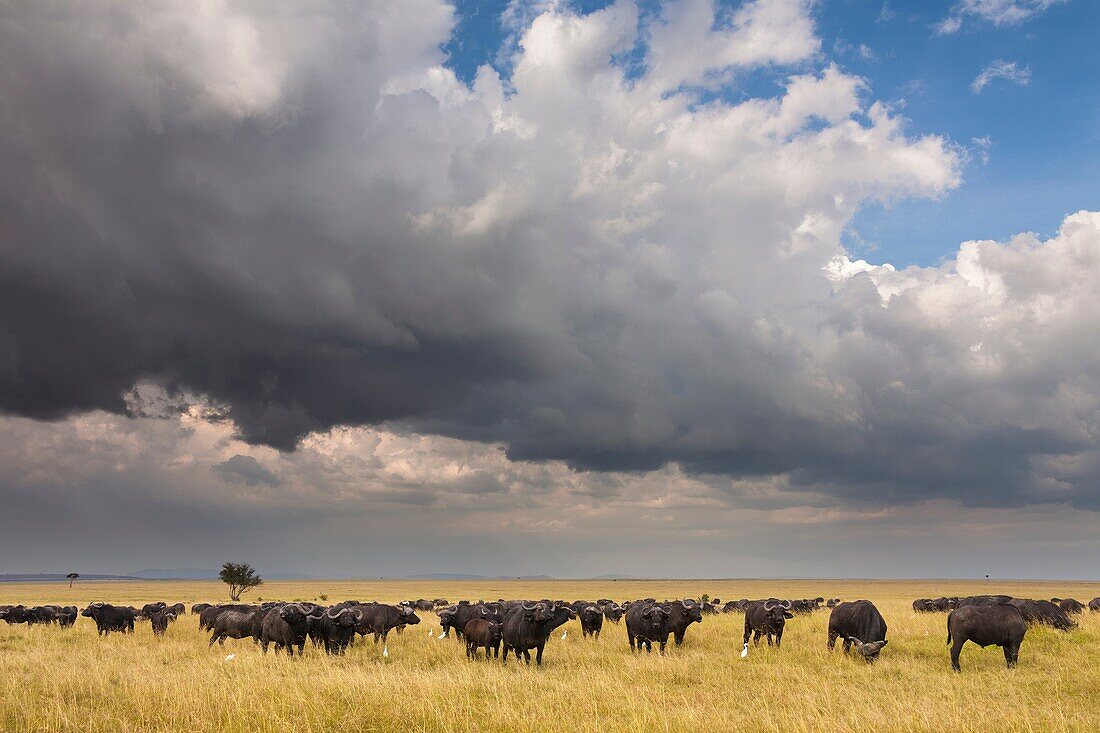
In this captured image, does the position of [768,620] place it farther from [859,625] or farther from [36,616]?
[36,616]

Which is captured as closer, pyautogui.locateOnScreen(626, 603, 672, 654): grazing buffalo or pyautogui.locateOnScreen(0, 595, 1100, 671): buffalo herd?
pyautogui.locateOnScreen(0, 595, 1100, 671): buffalo herd

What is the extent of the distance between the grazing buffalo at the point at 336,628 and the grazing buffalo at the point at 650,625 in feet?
35.1

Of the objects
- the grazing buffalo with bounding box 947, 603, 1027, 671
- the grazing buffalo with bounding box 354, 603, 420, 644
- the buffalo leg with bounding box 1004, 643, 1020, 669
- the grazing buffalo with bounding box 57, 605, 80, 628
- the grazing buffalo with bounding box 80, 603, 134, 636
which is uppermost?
the grazing buffalo with bounding box 947, 603, 1027, 671

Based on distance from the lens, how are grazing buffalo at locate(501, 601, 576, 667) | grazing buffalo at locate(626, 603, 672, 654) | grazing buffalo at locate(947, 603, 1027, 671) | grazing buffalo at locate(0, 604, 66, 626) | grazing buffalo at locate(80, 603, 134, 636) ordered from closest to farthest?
grazing buffalo at locate(947, 603, 1027, 671), grazing buffalo at locate(501, 601, 576, 667), grazing buffalo at locate(626, 603, 672, 654), grazing buffalo at locate(80, 603, 134, 636), grazing buffalo at locate(0, 604, 66, 626)

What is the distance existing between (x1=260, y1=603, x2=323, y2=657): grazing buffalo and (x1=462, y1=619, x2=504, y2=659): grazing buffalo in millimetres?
6011

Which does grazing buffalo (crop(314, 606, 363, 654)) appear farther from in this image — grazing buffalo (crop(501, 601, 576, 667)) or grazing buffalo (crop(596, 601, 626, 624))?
grazing buffalo (crop(596, 601, 626, 624))

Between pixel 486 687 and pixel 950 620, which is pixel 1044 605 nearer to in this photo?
pixel 950 620

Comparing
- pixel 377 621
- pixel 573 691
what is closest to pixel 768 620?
pixel 573 691

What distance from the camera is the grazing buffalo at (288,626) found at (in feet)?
82.4

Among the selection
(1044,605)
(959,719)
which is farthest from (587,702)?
(1044,605)

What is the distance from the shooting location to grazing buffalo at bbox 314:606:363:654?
84.5ft

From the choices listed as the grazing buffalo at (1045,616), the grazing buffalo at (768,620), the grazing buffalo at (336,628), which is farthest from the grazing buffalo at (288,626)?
the grazing buffalo at (1045,616)

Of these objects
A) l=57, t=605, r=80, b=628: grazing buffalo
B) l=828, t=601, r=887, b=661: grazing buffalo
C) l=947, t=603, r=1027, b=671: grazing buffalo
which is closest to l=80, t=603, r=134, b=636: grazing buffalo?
l=57, t=605, r=80, b=628: grazing buffalo

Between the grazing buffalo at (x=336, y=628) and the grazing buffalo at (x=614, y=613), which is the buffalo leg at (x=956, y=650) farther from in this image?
the grazing buffalo at (x=614, y=613)
